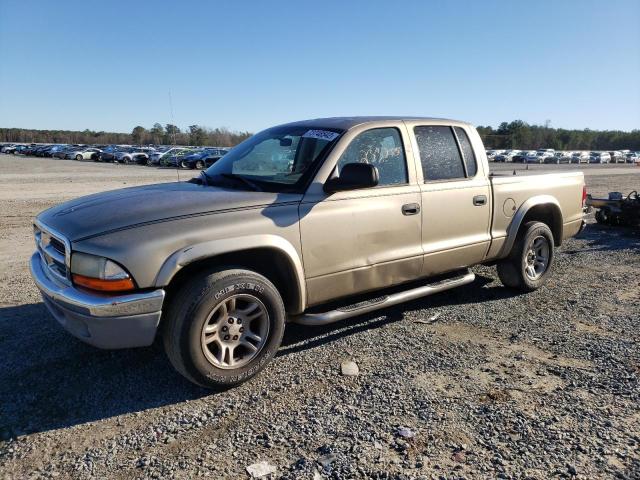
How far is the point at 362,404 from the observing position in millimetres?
3141

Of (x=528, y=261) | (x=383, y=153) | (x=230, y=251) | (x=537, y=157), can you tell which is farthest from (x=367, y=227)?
(x=537, y=157)

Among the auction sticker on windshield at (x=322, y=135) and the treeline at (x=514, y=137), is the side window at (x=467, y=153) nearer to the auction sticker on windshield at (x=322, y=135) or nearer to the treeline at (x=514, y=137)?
the auction sticker on windshield at (x=322, y=135)

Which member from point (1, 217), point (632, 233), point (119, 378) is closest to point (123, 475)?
point (119, 378)

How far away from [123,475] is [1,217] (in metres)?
10.6

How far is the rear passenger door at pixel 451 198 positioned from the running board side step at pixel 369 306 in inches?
5.4

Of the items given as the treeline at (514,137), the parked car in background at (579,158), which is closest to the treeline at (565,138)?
the treeline at (514,137)

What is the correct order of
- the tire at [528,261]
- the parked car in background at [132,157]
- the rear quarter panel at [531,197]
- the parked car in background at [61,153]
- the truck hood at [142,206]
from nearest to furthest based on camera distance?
the truck hood at [142,206] → the rear quarter panel at [531,197] → the tire at [528,261] → the parked car in background at [132,157] → the parked car in background at [61,153]

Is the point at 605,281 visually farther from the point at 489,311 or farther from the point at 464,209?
the point at 464,209

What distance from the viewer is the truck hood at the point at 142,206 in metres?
3.10

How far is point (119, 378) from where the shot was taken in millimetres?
3512

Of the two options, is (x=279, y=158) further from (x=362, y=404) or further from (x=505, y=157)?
(x=505, y=157)

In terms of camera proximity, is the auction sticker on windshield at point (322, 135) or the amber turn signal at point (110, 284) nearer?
the amber turn signal at point (110, 284)

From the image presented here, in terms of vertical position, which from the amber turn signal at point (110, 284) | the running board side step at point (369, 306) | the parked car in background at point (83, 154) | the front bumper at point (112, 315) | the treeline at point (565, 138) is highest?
the treeline at point (565, 138)

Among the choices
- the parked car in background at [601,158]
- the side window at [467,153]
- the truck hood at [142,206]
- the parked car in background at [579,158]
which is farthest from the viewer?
the parked car in background at [601,158]
